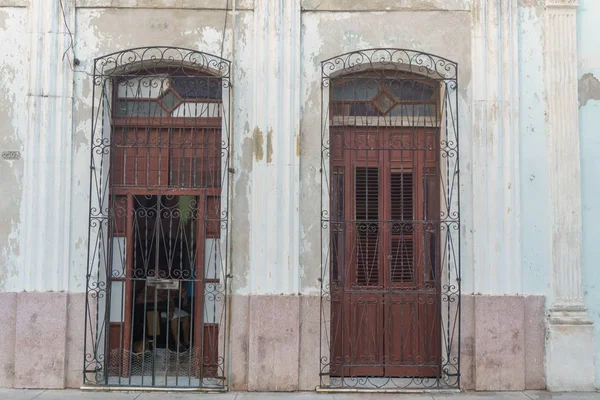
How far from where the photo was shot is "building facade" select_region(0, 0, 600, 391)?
7.36m

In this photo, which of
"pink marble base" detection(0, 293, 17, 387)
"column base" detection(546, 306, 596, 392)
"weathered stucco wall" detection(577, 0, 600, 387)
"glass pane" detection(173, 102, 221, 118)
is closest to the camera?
"column base" detection(546, 306, 596, 392)

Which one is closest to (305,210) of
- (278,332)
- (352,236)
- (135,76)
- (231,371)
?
(352,236)

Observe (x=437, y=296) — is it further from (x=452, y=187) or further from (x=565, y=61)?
(x=565, y=61)

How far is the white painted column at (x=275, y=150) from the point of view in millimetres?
7391

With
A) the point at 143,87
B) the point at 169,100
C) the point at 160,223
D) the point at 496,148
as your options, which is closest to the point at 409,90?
the point at 496,148

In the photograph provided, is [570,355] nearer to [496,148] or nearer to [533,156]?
[533,156]

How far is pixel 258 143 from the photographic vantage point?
750 centimetres

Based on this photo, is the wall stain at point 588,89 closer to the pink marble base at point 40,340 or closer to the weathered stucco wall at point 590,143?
the weathered stucco wall at point 590,143

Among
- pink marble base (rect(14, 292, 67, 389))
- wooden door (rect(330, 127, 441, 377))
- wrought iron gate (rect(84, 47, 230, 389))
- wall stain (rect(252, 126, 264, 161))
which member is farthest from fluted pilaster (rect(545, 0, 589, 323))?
pink marble base (rect(14, 292, 67, 389))

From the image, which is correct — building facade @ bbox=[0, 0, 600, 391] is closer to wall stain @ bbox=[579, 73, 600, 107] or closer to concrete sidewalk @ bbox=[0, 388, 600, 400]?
wall stain @ bbox=[579, 73, 600, 107]

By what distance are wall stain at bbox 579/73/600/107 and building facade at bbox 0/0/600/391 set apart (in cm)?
2

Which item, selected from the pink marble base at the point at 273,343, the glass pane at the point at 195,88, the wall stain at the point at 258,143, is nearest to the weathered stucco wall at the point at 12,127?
the glass pane at the point at 195,88

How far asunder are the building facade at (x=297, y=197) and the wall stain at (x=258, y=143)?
0.12 ft

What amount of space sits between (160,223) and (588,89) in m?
5.12
